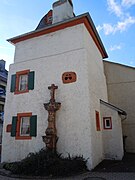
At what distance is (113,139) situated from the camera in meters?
10.6

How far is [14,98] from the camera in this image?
11.2 metres

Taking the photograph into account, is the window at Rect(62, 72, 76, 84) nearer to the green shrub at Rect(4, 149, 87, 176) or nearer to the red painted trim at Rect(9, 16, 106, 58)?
the red painted trim at Rect(9, 16, 106, 58)

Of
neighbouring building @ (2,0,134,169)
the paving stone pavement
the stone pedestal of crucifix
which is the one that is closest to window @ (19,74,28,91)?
neighbouring building @ (2,0,134,169)

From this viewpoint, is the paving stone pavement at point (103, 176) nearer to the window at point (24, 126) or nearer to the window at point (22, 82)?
the window at point (24, 126)

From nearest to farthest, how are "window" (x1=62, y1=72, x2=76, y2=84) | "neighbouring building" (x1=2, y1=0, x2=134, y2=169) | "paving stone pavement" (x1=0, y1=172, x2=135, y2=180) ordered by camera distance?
1. "paving stone pavement" (x1=0, y1=172, x2=135, y2=180)
2. "neighbouring building" (x1=2, y1=0, x2=134, y2=169)
3. "window" (x1=62, y1=72, x2=76, y2=84)

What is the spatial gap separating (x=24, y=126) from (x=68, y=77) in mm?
3932

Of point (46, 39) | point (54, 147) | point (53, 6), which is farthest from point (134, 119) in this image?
point (53, 6)

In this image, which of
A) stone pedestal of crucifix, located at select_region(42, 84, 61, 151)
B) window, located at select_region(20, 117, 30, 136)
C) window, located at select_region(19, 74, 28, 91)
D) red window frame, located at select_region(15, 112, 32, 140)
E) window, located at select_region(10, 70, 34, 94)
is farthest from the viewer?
window, located at select_region(19, 74, 28, 91)

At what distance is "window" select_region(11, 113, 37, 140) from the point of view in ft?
32.9

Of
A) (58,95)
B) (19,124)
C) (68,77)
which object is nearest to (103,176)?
(58,95)

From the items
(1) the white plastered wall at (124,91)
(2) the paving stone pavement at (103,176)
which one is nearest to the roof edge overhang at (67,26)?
(1) the white plastered wall at (124,91)

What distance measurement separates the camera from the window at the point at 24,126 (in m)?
10.0

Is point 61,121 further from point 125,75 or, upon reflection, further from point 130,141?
point 125,75

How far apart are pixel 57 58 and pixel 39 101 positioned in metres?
2.83
